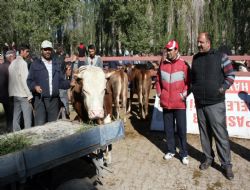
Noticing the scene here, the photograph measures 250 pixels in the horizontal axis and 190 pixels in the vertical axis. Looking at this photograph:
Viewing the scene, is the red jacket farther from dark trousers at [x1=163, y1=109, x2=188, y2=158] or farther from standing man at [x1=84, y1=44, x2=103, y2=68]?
standing man at [x1=84, y1=44, x2=103, y2=68]

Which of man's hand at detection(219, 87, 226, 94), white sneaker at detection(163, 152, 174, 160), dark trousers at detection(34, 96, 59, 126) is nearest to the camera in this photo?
man's hand at detection(219, 87, 226, 94)

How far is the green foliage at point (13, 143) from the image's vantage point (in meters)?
3.88

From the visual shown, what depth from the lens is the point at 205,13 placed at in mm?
29344

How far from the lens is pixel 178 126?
236 inches

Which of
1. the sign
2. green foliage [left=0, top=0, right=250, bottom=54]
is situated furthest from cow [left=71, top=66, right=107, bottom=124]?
green foliage [left=0, top=0, right=250, bottom=54]

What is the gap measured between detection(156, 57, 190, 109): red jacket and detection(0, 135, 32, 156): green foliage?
2.53 metres

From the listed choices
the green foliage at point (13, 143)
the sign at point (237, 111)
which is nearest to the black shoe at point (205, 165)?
the sign at point (237, 111)

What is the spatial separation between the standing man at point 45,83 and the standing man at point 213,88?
229cm

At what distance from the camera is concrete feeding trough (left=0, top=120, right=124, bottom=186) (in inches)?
134

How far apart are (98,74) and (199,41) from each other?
1642 mm

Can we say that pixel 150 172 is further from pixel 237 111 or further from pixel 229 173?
pixel 237 111

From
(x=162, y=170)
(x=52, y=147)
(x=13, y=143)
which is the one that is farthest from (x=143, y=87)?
(x=52, y=147)

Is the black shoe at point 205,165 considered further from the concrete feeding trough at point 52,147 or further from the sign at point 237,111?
the sign at point 237,111

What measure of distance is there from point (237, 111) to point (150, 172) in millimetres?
2875
